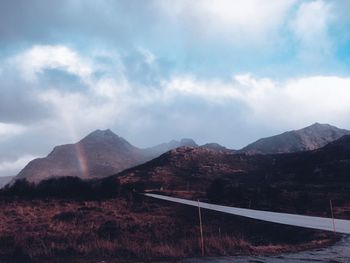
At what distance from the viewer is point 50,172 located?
18338 centimetres

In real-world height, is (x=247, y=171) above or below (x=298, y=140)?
below

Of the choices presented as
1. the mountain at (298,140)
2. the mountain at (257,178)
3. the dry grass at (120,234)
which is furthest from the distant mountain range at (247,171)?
the mountain at (298,140)

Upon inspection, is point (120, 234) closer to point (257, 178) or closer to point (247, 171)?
point (257, 178)

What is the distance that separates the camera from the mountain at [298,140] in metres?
156

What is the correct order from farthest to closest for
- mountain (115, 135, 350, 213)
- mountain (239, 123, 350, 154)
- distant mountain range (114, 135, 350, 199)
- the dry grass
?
mountain (239, 123, 350, 154)
distant mountain range (114, 135, 350, 199)
mountain (115, 135, 350, 213)
the dry grass

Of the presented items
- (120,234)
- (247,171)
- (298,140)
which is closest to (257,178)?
(247,171)

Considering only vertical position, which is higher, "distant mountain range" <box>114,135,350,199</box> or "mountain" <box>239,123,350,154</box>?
"mountain" <box>239,123,350,154</box>

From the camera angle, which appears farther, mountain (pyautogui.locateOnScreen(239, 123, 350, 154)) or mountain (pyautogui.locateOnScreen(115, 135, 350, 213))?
mountain (pyautogui.locateOnScreen(239, 123, 350, 154))

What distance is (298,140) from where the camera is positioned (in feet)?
531

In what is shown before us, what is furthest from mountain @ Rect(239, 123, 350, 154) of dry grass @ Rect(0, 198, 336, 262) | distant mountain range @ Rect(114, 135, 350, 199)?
dry grass @ Rect(0, 198, 336, 262)

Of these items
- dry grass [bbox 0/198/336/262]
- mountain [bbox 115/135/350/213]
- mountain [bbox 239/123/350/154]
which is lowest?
dry grass [bbox 0/198/336/262]

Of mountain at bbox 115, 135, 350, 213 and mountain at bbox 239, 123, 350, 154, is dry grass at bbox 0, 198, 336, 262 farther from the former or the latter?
mountain at bbox 239, 123, 350, 154

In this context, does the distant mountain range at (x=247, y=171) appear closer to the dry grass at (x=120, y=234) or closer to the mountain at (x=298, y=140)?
the dry grass at (x=120, y=234)

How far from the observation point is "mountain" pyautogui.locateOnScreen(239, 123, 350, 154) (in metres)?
156
